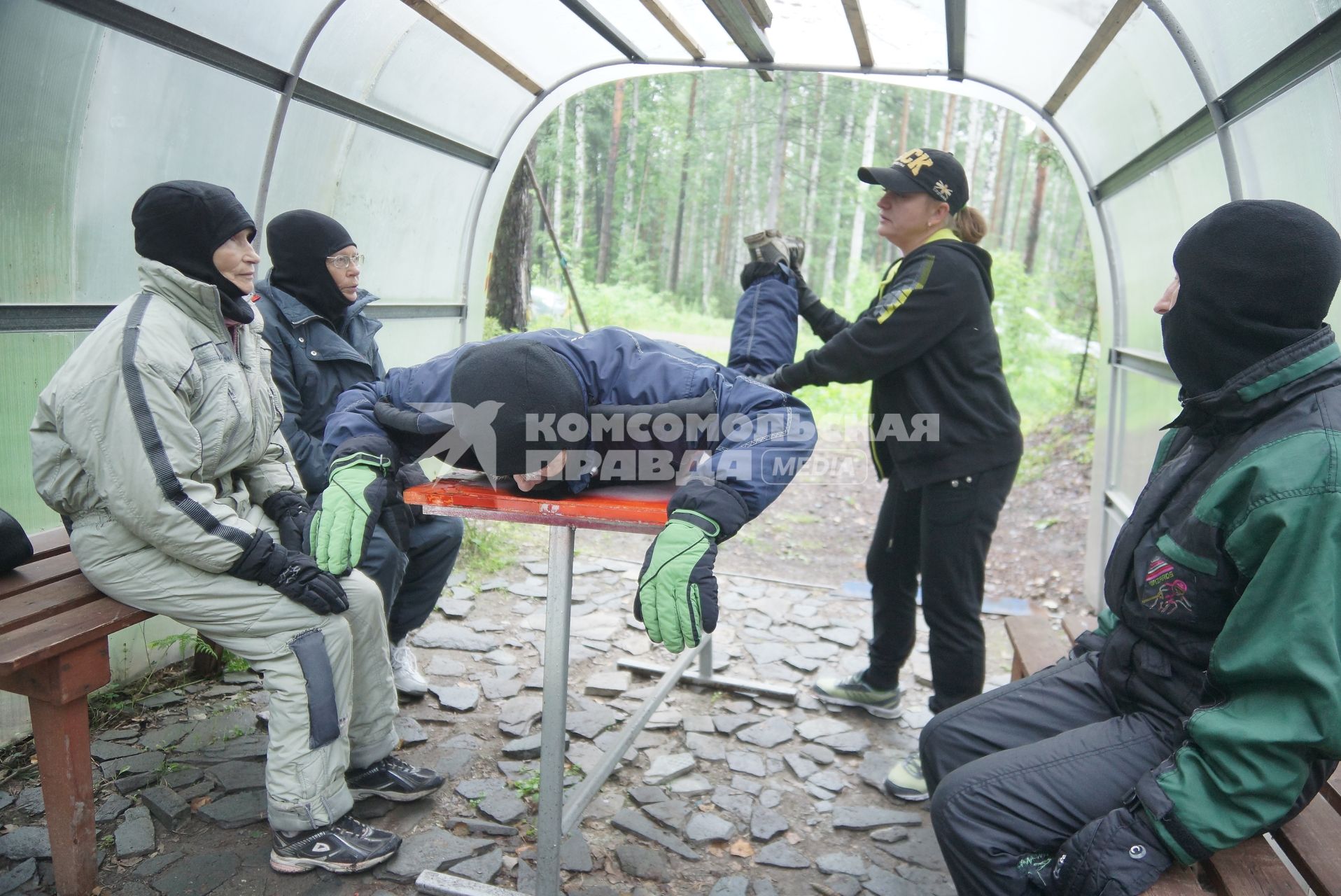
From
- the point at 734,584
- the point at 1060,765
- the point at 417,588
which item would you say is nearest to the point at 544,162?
the point at 734,584

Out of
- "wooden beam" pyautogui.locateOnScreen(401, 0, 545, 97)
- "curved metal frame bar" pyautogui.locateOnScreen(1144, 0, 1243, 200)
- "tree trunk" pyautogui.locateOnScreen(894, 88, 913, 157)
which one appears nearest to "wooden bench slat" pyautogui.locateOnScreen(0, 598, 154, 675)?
"wooden beam" pyautogui.locateOnScreen(401, 0, 545, 97)

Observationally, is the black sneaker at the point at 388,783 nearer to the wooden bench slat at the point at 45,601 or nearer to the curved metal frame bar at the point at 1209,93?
the wooden bench slat at the point at 45,601

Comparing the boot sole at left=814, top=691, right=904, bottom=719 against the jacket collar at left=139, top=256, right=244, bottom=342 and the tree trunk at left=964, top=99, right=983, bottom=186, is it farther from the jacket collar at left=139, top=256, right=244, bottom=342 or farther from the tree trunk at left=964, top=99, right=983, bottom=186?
the tree trunk at left=964, top=99, right=983, bottom=186

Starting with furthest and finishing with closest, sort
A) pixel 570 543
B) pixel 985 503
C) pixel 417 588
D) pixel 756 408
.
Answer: pixel 417 588
pixel 985 503
pixel 756 408
pixel 570 543

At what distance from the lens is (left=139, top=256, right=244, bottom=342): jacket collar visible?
2576 millimetres

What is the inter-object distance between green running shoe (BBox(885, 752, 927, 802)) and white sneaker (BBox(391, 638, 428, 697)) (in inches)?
77.7

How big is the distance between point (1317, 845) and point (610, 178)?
26.0m

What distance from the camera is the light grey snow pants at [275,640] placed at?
253 cm

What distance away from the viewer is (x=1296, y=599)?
1.57 metres

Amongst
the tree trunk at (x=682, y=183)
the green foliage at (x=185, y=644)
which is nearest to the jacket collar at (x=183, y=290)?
the green foliage at (x=185, y=644)

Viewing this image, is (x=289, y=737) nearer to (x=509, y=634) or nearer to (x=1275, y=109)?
(x=509, y=634)

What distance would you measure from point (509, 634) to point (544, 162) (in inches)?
837

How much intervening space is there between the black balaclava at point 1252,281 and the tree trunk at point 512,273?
23.6ft

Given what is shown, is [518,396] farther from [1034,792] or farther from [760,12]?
[760,12]
